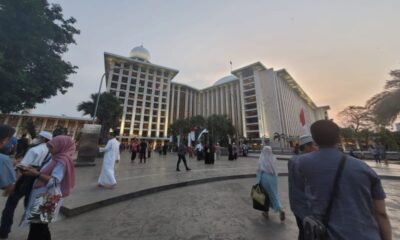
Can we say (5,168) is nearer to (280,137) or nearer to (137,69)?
(280,137)

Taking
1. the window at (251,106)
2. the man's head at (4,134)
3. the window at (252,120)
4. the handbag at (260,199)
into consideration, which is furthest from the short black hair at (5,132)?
the window at (251,106)

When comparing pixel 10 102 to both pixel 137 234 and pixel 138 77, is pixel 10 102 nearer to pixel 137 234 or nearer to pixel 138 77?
pixel 137 234

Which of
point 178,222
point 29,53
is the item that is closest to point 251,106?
point 29,53

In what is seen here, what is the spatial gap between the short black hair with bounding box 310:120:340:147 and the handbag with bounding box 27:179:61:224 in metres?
2.84

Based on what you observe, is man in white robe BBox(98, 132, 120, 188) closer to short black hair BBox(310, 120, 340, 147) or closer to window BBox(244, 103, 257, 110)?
short black hair BBox(310, 120, 340, 147)

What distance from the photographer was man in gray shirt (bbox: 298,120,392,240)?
114 centimetres

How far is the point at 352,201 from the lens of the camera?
117 cm

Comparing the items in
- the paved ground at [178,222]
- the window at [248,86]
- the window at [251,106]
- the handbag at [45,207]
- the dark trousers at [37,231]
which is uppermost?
the window at [248,86]

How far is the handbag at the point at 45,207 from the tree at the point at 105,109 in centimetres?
2697

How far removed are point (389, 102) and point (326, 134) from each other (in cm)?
1858

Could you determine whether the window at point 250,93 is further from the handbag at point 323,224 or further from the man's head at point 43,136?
the handbag at point 323,224

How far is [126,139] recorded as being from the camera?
56.5m

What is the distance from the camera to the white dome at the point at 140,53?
64312 millimetres

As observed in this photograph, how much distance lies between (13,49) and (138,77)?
5541 centimetres
